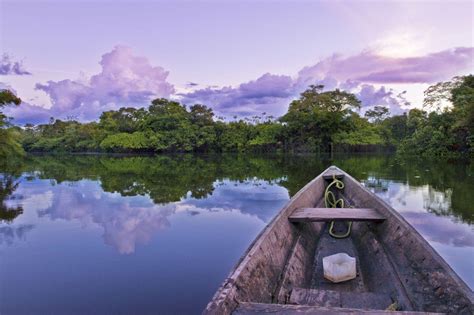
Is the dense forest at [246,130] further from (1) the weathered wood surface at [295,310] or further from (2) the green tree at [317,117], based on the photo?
(1) the weathered wood surface at [295,310]

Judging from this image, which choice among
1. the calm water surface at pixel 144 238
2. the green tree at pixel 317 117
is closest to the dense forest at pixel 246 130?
the green tree at pixel 317 117

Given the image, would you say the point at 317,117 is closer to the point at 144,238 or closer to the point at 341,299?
the point at 144,238

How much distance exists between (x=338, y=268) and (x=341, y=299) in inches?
16.2

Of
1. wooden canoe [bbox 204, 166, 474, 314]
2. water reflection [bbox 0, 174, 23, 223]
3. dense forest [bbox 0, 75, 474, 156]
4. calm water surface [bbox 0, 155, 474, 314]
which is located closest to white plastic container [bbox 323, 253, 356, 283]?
wooden canoe [bbox 204, 166, 474, 314]

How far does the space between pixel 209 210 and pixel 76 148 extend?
131ft

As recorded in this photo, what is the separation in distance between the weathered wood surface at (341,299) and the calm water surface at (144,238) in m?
0.87

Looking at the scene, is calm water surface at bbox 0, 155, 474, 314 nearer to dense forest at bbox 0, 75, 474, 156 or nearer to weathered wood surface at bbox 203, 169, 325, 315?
weathered wood surface at bbox 203, 169, 325, 315

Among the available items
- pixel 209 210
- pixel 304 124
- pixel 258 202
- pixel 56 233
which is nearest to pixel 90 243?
pixel 56 233

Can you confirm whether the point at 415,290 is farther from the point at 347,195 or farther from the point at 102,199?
the point at 102,199

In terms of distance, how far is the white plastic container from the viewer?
2484mm

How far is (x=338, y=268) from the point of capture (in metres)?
2.48

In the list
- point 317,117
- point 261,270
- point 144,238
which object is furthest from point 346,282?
point 317,117

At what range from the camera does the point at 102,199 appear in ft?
24.5

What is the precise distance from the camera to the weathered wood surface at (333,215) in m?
2.99
